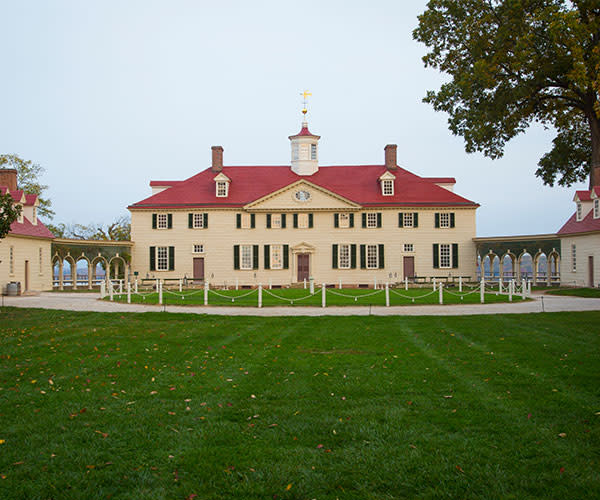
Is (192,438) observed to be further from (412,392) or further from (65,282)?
(65,282)

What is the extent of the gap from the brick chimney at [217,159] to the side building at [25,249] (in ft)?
44.6

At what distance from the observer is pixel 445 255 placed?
3778 cm

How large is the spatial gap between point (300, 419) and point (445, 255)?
3398 cm

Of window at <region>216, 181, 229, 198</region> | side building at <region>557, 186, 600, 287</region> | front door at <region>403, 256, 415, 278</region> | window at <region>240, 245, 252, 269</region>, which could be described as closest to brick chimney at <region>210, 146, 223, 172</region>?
window at <region>216, 181, 229, 198</region>

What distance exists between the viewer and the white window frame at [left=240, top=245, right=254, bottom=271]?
37812 mm

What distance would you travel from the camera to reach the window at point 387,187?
38.8 metres

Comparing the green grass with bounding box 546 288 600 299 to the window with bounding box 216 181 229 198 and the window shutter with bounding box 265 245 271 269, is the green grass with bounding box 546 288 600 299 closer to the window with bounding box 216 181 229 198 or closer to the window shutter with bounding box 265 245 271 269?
the window shutter with bounding box 265 245 271 269

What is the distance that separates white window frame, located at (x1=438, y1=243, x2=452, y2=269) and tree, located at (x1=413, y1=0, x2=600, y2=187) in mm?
10302

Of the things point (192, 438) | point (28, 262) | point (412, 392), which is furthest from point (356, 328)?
point (28, 262)

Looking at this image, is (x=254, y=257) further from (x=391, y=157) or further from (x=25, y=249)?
(x=25, y=249)

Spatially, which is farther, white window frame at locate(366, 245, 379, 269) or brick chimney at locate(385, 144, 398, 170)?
brick chimney at locate(385, 144, 398, 170)

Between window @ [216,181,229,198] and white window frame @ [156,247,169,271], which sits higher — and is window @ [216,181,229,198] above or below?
above

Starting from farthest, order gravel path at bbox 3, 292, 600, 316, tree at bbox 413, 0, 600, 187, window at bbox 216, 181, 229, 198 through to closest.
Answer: window at bbox 216, 181, 229, 198 → tree at bbox 413, 0, 600, 187 → gravel path at bbox 3, 292, 600, 316

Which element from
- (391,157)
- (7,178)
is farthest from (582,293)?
(7,178)
